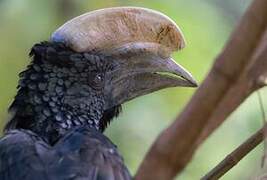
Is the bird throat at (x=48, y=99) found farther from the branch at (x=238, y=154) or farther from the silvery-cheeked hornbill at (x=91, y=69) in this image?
the branch at (x=238, y=154)

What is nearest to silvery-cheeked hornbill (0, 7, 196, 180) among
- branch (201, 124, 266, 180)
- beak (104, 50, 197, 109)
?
beak (104, 50, 197, 109)

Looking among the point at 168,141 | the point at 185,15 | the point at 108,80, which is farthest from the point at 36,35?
the point at 168,141

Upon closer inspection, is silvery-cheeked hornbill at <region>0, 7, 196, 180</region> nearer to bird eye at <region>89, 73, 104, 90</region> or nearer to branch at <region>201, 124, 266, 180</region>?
bird eye at <region>89, 73, 104, 90</region>

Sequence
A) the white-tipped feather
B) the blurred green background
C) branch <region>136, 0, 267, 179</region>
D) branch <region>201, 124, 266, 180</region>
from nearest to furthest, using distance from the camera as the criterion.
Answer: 1. branch <region>136, 0, 267, 179</region>
2. branch <region>201, 124, 266, 180</region>
3. the white-tipped feather
4. the blurred green background

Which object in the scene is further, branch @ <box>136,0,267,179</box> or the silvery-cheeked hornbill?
the silvery-cheeked hornbill

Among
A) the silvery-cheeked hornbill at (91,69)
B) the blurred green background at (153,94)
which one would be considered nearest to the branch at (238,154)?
the silvery-cheeked hornbill at (91,69)

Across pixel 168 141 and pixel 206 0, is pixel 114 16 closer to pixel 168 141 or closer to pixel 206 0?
pixel 168 141

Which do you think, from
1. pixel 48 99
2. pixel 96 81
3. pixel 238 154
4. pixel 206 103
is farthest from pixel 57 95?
pixel 206 103
